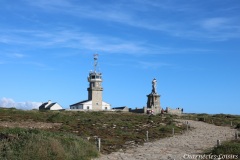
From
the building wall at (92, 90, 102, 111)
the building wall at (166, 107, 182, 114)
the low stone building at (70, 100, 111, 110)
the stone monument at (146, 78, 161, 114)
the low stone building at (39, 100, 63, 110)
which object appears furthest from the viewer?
the low stone building at (39, 100, 63, 110)

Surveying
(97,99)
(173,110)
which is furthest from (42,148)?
(97,99)

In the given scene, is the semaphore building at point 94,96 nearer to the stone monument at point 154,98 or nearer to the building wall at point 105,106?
the building wall at point 105,106

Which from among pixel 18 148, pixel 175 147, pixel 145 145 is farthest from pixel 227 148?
pixel 18 148

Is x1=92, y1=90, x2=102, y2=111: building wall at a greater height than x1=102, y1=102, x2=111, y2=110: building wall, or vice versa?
x1=92, y1=90, x2=102, y2=111: building wall

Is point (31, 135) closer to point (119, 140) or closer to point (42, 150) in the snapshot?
point (42, 150)

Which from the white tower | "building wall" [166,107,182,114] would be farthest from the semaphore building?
"building wall" [166,107,182,114]

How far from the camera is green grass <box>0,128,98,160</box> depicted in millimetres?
15613

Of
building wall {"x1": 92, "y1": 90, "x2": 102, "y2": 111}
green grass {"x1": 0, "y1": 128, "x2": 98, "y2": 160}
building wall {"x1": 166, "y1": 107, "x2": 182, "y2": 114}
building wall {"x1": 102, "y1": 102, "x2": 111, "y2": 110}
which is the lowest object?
green grass {"x1": 0, "y1": 128, "x2": 98, "y2": 160}

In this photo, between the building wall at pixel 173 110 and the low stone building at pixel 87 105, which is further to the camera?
the low stone building at pixel 87 105

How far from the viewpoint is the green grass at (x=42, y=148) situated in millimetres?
15613

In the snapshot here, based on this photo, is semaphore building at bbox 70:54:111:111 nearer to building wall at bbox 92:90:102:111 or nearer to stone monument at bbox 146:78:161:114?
building wall at bbox 92:90:102:111

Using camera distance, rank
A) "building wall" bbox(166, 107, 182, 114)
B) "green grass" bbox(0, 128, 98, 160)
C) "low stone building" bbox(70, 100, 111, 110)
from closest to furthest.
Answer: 1. "green grass" bbox(0, 128, 98, 160)
2. "building wall" bbox(166, 107, 182, 114)
3. "low stone building" bbox(70, 100, 111, 110)

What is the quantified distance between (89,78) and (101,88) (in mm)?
5269

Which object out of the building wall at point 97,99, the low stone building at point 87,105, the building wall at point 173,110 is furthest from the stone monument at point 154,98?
the low stone building at point 87,105
